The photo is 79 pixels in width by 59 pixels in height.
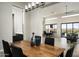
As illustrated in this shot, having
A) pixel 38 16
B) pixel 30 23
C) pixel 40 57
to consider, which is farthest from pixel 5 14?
pixel 40 57

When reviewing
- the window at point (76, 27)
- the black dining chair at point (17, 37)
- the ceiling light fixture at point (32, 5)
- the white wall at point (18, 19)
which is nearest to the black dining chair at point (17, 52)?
the black dining chair at point (17, 37)

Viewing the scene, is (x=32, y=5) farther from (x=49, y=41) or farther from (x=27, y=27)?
(x=49, y=41)

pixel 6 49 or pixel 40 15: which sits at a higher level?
pixel 40 15

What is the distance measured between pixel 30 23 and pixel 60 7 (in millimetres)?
592

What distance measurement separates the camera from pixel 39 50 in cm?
185

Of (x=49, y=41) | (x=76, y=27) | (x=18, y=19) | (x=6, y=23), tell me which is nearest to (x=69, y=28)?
(x=76, y=27)

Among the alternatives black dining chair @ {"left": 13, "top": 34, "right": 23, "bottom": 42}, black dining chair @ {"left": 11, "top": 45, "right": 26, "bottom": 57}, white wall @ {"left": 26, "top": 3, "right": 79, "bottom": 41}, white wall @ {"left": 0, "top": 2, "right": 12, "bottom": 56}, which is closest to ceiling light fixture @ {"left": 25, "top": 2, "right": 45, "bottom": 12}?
white wall @ {"left": 26, "top": 3, "right": 79, "bottom": 41}

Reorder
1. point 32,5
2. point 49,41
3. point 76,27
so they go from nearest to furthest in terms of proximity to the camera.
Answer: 1. point 76,27
2. point 32,5
3. point 49,41

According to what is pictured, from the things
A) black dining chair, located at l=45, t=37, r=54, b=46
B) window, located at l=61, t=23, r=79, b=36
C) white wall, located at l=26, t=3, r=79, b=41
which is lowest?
black dining chair, located at l=45, t=37, r=54, b=46

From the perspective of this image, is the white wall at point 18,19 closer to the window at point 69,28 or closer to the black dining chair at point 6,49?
the black dining chair at point 6,49

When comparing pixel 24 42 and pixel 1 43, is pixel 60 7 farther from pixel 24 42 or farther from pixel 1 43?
pixel 1 43

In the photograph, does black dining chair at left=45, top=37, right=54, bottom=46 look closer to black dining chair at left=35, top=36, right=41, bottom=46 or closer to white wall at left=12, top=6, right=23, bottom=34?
black dining chair at left=35, top=36, right=41, bottom=46

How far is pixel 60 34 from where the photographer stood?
1796 mm

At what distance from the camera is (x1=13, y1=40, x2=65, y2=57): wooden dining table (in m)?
1.73
